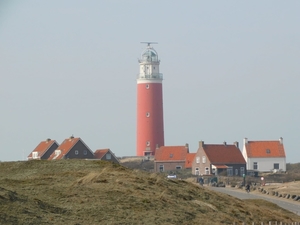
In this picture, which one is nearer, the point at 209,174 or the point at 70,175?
the point at 70,175

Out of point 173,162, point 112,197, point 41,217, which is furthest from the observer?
point 173,162

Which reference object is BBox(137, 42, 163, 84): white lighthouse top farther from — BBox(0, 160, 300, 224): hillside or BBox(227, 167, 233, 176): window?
BBox(0, 160, 300, 224): hillside

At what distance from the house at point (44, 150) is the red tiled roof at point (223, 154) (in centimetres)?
1903

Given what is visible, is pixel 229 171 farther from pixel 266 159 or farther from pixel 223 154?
pixel 266 159

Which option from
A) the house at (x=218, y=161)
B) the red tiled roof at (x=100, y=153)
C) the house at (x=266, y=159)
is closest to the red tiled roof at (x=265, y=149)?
the house at (x=266, y=159)

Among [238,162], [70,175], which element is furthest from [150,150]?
[70,175]

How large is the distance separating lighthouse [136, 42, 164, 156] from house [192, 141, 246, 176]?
5771 mm

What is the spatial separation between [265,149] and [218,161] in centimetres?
946

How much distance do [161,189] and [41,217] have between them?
22.7 feet

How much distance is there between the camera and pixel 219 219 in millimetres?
24141

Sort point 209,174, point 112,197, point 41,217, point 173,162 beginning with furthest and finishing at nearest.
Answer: point 173,162 < point 209,174 < point 112,197 < point 41,217

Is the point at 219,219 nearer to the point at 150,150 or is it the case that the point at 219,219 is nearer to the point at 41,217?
the point at 41,217

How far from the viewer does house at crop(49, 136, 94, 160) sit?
9775 cm

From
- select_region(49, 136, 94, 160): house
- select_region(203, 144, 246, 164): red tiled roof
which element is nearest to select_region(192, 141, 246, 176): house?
select_region(203, 144, 246, 164): red tiled roof
